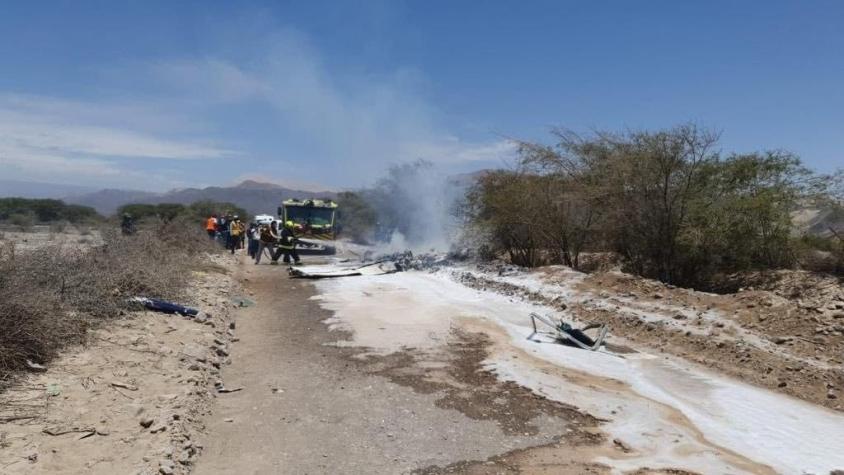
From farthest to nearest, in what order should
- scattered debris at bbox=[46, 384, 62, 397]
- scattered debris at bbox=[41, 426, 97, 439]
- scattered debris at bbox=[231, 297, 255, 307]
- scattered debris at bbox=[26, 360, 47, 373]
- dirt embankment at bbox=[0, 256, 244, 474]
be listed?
1. scattered debris at bbox=[231, 297, 255, 307]
2. scattered debris at bbox=[26, 360, 47, 373]
3. scattered debris at bbox=[46, 384, 62, 397]
4. scattered debris at bbox=[41, 426, 97, 439]
5. dirt embankment at bbox=[0, 256, 244, 474]

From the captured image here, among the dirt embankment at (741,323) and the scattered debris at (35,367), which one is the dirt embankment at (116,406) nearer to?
the scattered debris at (35,367)

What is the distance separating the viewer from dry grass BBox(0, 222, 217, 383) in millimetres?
5930

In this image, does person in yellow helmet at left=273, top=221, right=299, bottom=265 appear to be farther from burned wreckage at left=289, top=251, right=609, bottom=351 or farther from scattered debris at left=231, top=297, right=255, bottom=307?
scattered debris at left=231, top=297, right=255, bottom=307

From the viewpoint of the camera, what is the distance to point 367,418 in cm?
629

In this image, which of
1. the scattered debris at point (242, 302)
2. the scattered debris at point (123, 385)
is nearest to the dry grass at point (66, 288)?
the scattered debris at point (123, 385)

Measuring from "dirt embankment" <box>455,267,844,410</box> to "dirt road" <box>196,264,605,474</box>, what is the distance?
3.42 m

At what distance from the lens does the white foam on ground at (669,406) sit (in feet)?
18.4

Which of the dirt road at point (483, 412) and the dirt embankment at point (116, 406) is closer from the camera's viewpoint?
the dirt embankment at point (116, 406)

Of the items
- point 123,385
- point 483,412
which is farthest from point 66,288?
point 483,412

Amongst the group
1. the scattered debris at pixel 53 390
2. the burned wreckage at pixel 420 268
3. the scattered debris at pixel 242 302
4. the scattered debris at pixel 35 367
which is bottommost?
the scattered debris at pixel 242 302

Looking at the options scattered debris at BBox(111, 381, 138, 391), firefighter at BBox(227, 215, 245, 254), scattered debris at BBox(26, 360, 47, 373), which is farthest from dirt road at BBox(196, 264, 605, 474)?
firefighter at BBox(227, 215, 245, 254)

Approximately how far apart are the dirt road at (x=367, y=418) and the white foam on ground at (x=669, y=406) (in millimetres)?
507

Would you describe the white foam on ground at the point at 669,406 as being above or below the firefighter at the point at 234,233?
below

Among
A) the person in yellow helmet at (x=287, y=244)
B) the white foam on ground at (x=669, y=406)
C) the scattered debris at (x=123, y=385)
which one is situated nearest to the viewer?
the white foam on ground at (x=669, y=406)
